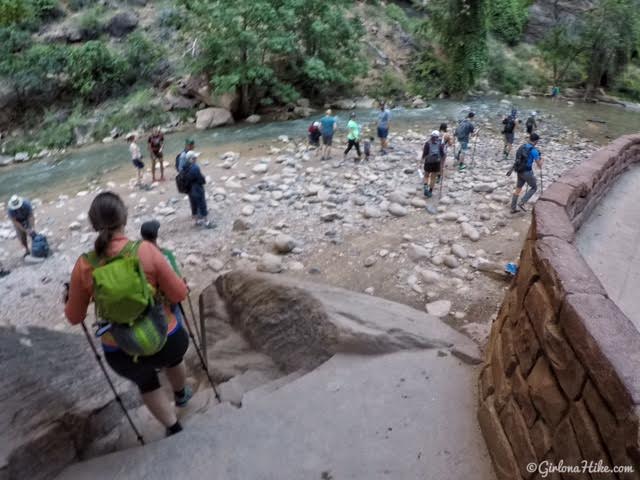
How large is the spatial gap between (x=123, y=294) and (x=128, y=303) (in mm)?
62

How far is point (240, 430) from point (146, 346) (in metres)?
0.95

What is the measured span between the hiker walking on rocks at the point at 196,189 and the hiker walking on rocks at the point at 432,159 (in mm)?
4283

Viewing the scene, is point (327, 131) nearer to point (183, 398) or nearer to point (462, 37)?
point (183, 398)

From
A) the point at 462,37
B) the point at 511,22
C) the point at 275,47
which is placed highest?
the point at 511,22

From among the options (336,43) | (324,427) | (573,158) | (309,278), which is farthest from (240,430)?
(336,43)

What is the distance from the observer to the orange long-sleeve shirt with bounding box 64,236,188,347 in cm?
256

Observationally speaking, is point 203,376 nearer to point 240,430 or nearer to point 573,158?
point 240,430

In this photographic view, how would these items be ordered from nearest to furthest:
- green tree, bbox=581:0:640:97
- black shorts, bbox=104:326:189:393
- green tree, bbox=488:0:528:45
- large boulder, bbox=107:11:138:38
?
black shorts, bbox=104:326:189:393
large boulder, bbox=107:11:138:38
green tree, bbox=581:0:640:97
green tree, bbox=488:0:528:45

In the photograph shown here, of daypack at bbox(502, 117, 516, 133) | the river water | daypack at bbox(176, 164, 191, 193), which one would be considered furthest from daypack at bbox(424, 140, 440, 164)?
the river water

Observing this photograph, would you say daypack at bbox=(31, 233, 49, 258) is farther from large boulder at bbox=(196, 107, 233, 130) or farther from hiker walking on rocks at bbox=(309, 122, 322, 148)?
large boulder at bbox=(196, 107, 233, 130)

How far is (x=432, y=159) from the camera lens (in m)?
8.70

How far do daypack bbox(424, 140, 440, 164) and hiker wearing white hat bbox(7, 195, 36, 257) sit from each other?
288 inches

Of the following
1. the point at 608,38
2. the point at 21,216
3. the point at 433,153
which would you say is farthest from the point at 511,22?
the point at 21,216

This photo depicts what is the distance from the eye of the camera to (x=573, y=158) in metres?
12.0
